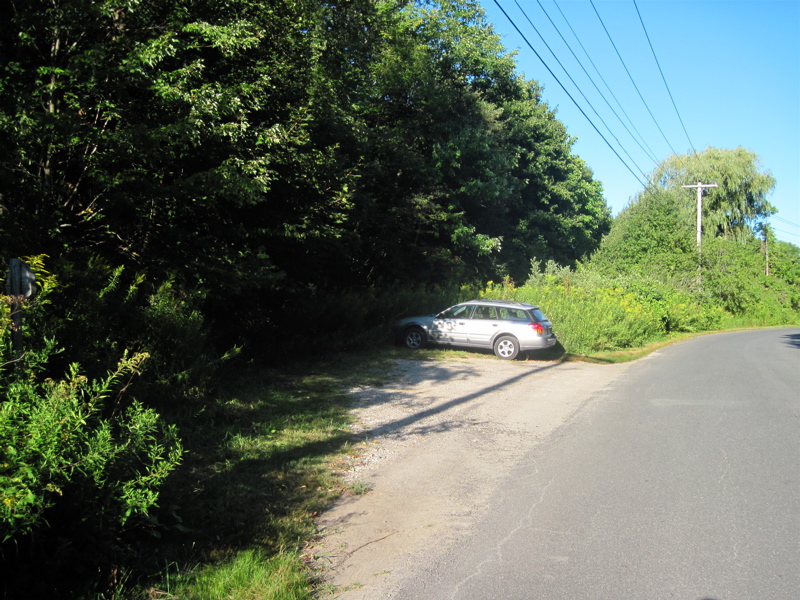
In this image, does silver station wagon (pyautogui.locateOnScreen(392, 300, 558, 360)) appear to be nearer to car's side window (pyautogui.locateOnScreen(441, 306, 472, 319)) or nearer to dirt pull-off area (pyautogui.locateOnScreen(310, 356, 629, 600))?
car's side window (pyautogui.locateOnScreen(441, 306, 472, 319))

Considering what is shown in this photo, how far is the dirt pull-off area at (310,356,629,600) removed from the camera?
4719 mm

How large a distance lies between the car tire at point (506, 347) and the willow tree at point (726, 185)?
34.6 m

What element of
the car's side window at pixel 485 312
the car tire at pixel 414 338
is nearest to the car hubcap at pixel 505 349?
the car's side window at pixel 485 312

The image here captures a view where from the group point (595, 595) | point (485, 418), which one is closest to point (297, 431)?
point (485, 418)

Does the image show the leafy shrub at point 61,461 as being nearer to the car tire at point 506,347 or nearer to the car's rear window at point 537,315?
the car tire at point 506,347

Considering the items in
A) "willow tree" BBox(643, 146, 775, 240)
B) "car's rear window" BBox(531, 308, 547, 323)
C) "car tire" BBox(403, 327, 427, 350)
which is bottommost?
"car tire" BBox(403, 327, 427, 350)

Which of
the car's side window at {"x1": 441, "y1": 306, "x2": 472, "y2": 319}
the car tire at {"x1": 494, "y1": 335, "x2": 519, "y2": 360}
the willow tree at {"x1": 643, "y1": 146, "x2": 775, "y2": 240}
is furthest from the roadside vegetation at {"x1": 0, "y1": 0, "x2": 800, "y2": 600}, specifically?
the willow tree at {"x1": 643, "y1": 146, "x2": 775, "y2": 240}

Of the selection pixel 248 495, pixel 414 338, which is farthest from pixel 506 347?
pixel 248 495

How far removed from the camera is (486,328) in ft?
58.5

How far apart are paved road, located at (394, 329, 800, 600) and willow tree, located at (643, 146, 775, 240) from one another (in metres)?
41.5

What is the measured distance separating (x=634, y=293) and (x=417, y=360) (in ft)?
56.9

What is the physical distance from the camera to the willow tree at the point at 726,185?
153ft

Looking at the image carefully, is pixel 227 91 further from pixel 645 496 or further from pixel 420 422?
pixel 645 496

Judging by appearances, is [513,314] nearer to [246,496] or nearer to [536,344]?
[536,344]
